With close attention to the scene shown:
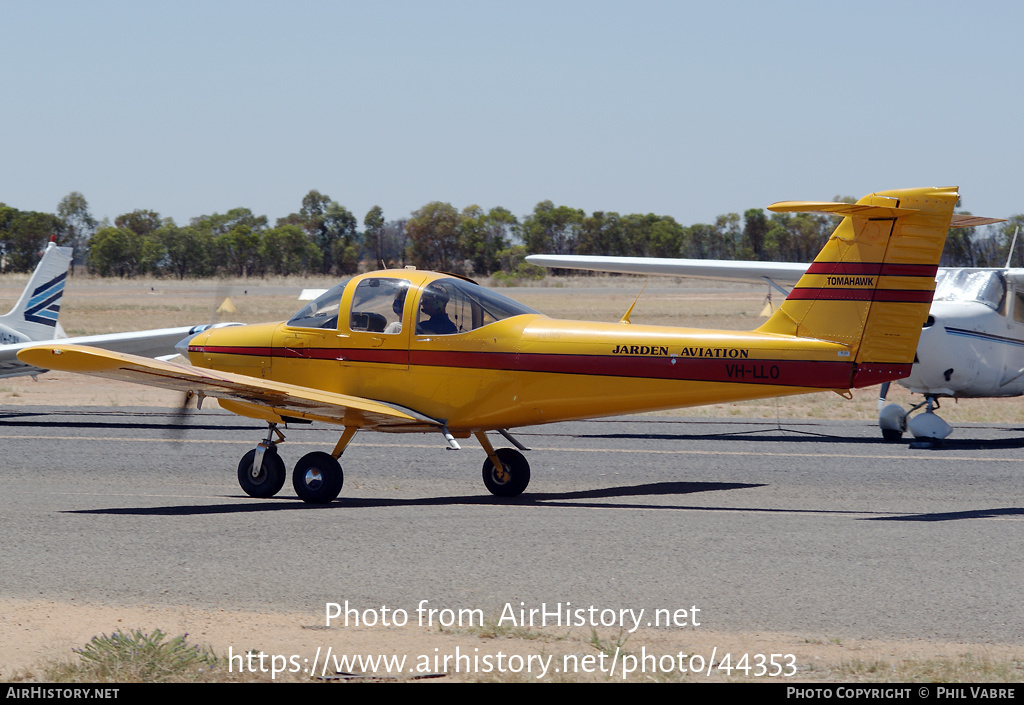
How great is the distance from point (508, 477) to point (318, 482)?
1.94 meters

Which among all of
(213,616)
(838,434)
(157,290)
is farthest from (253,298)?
(213,616)

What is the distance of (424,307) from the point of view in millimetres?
10414

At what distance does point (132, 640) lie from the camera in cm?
547

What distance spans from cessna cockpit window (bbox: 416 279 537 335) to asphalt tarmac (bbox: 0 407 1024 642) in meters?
1.70

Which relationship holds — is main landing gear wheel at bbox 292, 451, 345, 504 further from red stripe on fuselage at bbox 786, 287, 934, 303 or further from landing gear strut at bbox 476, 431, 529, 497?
red stripe on fuselage at bbox 786, 287, 934, 303

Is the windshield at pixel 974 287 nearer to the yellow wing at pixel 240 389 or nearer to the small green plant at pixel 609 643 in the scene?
the yellow wing at pixel 240 389

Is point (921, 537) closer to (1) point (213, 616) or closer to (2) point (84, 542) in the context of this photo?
(1) point (213, 616)

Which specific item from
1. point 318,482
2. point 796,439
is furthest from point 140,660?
point 796,439

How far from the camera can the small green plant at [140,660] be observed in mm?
5029

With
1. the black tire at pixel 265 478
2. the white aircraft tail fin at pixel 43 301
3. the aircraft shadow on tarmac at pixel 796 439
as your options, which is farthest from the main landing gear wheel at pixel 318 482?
the white aircraft tail fin at pixel 43 301

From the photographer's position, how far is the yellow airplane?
9.30 m

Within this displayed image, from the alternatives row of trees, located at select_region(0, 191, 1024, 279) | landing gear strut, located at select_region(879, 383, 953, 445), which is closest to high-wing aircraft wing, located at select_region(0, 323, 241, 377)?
landing gear strut, located at select_region(879, 383, 953, 445)

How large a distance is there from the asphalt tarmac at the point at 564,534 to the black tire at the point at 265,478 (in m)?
0.14
